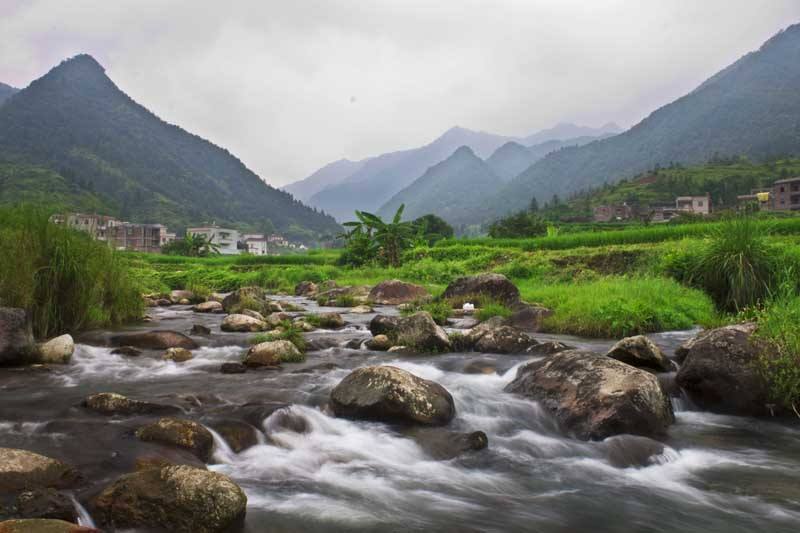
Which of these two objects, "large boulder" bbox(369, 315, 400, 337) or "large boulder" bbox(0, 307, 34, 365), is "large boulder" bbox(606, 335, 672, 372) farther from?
"large boulder" bbox(0, 307, 34, 365)

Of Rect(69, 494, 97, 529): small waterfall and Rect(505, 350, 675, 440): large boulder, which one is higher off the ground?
Rect(505, 350, 675, 440): large boulder

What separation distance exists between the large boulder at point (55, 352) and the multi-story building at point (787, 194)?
98.2m

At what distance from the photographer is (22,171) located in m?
110

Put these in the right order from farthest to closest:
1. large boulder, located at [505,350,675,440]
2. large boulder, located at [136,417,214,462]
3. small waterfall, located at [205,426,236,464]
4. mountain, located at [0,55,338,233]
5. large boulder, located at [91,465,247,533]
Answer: mountain, located at [0,55,338,233] → large boulder, located at [505,350,675,440] → small waterfall, located at [205,426,236,464] → large boulder, located at [136,417,214,462] → large boulder, located at [91,465,247,533]

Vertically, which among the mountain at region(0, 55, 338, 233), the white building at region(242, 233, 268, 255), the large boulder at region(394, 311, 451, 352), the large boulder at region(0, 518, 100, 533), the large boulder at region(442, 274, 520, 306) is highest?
the mountain at region(0, 55, 338, 233)

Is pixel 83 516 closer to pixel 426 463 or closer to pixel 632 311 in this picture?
pixel 426 463

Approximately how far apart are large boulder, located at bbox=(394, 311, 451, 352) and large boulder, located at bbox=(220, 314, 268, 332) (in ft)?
13.9

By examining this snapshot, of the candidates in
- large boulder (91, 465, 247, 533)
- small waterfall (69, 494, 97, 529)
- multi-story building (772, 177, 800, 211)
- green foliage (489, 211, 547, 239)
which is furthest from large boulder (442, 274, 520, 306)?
multi-story building (772, 177, 800, 211)

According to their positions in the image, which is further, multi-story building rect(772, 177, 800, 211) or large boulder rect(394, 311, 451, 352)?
multi-story building rect(772, 177, 800, 211)

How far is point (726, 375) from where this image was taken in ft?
25.6

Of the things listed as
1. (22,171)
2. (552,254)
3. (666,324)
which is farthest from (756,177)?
(22,171)

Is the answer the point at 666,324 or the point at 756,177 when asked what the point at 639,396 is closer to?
the point at 666,324

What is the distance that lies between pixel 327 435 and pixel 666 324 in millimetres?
9812

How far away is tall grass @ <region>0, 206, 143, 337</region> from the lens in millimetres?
10273
